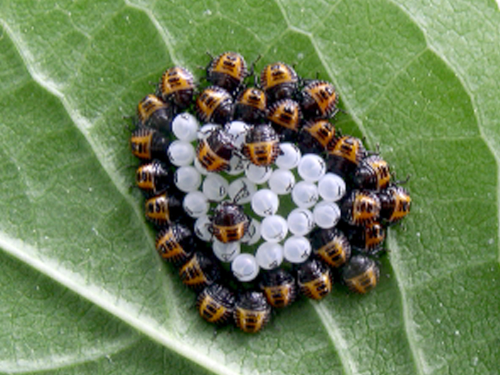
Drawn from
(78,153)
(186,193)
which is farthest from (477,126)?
(78,153)

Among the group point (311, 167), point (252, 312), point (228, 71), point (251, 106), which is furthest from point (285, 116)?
point (252, 312)

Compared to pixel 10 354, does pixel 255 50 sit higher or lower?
higher

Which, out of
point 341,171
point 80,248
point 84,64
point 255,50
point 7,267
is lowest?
point 7,267

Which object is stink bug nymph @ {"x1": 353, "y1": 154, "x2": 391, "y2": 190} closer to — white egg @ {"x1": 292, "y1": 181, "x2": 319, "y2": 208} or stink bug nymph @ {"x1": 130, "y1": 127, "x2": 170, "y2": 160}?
white egg @ {"x1": 292, "y1": 181, "x2": 319, "y2": 208}

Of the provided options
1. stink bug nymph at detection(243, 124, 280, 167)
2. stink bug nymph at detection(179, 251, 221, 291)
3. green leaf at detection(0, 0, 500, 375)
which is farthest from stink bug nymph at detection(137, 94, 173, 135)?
stink bug nymph at detection(179, 251, 221, 291)

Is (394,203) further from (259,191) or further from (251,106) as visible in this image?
(251,106)

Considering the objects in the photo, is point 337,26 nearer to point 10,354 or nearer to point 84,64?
point 84,64

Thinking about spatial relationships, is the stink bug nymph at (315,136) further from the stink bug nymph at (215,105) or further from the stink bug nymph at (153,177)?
the stink bug nymph at (153,177)
